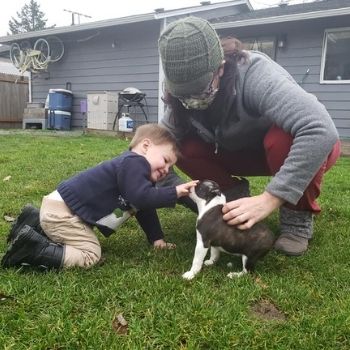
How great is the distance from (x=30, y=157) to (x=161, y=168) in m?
4.33

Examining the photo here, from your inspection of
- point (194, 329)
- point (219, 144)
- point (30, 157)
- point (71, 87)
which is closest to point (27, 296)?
point (194, 329)

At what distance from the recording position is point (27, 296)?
215 centimetres

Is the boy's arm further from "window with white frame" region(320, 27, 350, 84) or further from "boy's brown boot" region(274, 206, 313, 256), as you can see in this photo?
"window with white frame" region(320, 27, 350, 84)

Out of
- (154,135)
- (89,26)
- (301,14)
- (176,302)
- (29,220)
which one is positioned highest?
(301,14)

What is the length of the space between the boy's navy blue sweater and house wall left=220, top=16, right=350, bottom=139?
8.38m

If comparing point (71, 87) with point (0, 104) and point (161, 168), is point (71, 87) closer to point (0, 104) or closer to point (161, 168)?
point (0, 104)

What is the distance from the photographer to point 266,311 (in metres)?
2.13

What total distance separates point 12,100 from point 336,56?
37.4 ft

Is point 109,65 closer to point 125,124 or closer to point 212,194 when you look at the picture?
point 125,124

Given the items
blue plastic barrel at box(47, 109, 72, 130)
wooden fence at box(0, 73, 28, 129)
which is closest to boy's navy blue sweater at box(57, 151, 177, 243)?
blue plastic barrel at box(47, 109, 72, 130)

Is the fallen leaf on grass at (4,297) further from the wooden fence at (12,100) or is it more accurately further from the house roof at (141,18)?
the wooden fence at (12,100)

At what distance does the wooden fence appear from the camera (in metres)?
16.0

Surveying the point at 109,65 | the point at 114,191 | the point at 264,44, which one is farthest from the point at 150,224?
the point at 109,65

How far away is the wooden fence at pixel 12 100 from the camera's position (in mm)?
16047
